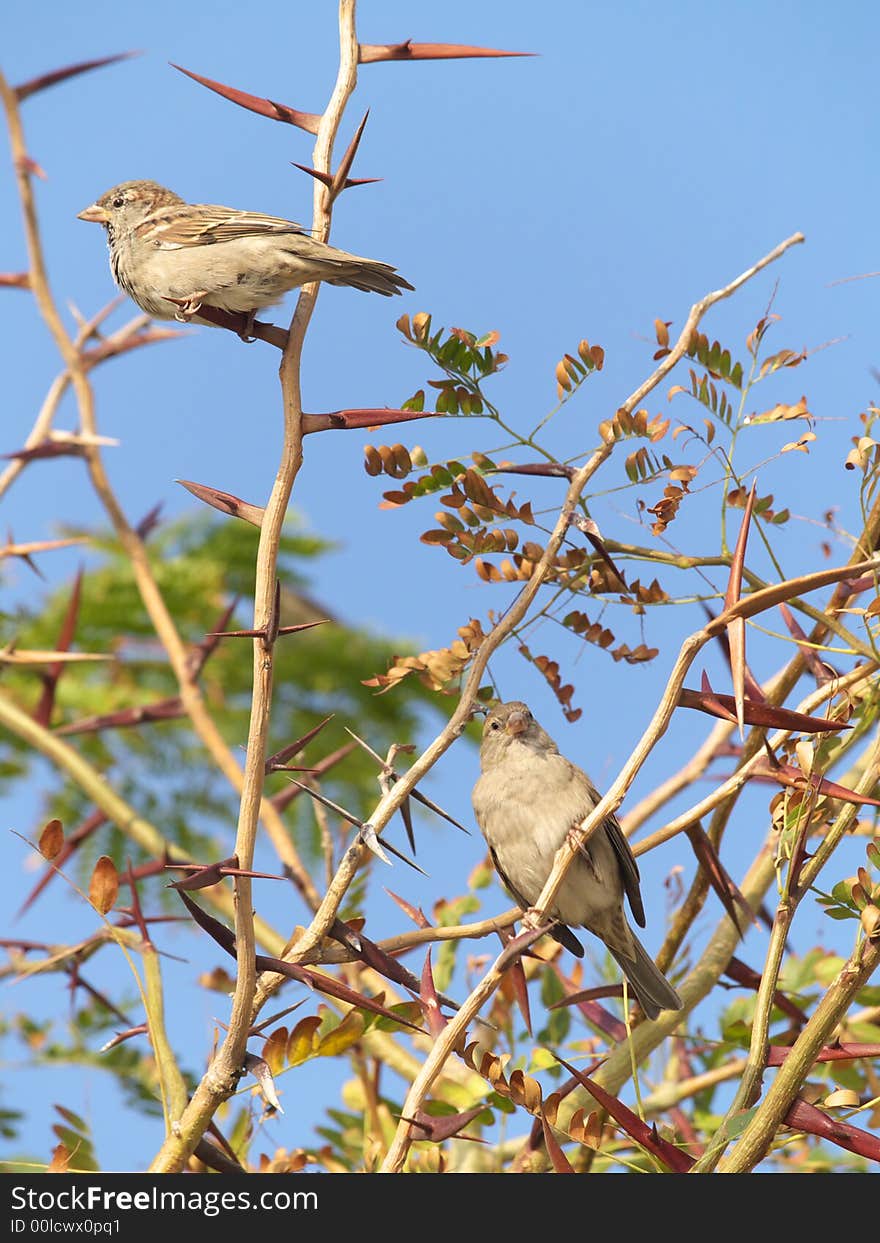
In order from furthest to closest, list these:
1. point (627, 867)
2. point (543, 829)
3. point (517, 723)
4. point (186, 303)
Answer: point (517, 723) → point (543, 829) → point (186, 303) → point (627, 867)

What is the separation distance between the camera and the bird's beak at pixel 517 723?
170 inches

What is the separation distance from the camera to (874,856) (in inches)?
81.4

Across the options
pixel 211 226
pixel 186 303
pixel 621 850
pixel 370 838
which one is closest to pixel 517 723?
pixel 621 850

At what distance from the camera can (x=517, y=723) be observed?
171 inches

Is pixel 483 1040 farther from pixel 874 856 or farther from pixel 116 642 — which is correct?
pixel 116 642

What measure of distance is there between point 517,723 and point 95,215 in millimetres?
2460

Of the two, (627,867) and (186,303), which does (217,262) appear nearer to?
(186,303)

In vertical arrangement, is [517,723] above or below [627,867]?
above

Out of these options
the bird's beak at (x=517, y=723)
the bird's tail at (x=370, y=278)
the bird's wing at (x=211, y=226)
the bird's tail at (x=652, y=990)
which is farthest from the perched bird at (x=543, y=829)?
the bird's wing at (x=211, y=226)

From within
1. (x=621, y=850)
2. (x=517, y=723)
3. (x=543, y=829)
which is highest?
(x=517, y=723)

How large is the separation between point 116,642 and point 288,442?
513cm

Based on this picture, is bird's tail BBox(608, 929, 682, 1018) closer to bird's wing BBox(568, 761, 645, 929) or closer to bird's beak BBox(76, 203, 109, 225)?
bird's wing BBox(568, 761, 645, 929)
